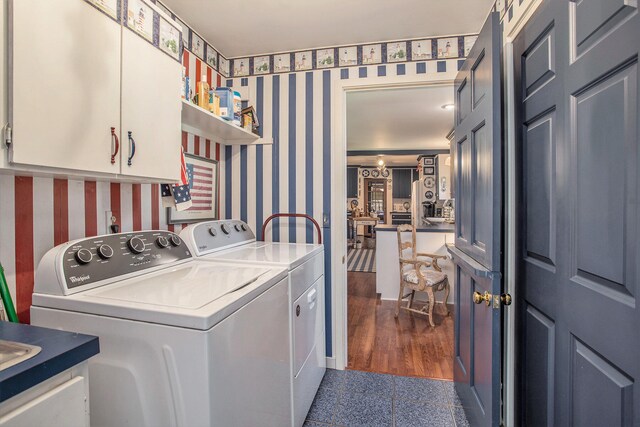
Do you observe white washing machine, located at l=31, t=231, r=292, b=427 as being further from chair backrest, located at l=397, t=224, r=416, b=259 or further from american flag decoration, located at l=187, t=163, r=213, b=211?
chair backrest, located at l=397, t=224, r=416, b=259

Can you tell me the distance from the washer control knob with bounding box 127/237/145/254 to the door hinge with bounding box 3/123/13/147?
0.61 metres

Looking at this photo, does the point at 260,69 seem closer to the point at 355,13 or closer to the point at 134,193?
the point at 355,13

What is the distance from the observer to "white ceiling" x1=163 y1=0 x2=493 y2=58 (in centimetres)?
183

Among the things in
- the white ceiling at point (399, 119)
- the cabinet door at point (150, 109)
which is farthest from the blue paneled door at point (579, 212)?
the cabinet door at point (150, 109)

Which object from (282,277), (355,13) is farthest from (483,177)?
(355,13)

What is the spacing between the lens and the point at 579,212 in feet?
3.08

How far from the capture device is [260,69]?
2.46 metres

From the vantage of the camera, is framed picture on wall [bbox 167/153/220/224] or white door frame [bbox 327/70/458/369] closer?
framed picture on wall [bbox 167/153/220/224]

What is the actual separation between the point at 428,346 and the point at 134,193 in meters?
2.60

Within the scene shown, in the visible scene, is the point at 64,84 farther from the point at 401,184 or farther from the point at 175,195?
the point at 401,184

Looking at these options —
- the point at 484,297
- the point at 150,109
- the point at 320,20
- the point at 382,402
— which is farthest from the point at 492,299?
the point at 320,20

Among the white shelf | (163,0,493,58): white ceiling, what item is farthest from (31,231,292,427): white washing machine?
(163,0,493,58): white ceiling

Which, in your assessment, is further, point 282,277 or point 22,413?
point 282,277

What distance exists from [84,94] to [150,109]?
0.29 meters
